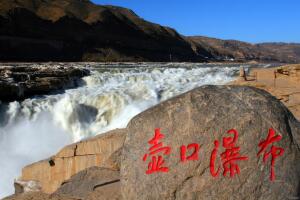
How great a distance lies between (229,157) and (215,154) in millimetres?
122

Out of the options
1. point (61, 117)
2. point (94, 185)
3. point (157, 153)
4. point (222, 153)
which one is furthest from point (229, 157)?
point (61, 117)

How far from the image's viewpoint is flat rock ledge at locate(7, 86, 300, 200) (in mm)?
4059

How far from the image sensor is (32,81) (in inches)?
715

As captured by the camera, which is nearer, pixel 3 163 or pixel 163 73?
pixel 3 163

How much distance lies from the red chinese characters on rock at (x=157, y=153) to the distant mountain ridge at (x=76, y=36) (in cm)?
3759

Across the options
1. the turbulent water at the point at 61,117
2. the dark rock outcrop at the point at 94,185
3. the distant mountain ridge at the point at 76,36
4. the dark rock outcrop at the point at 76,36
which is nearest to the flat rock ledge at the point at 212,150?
the dark rock outcrop at the point at 94,185

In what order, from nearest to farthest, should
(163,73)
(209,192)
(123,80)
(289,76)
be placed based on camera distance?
(209,192)
(289,76)
(123,80)
(163,73)

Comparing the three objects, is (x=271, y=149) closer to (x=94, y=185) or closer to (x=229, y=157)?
(x=229, y=157)

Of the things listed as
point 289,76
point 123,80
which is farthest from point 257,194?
point 123,80

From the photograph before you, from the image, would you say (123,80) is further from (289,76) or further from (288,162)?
(288,162)

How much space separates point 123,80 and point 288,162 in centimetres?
1646

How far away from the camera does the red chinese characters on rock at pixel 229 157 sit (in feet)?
13.3

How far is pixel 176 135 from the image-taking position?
409cm

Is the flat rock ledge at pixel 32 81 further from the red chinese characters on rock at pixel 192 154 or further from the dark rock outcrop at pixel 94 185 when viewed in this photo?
the red chinese characters on rock at pixel 192 154
